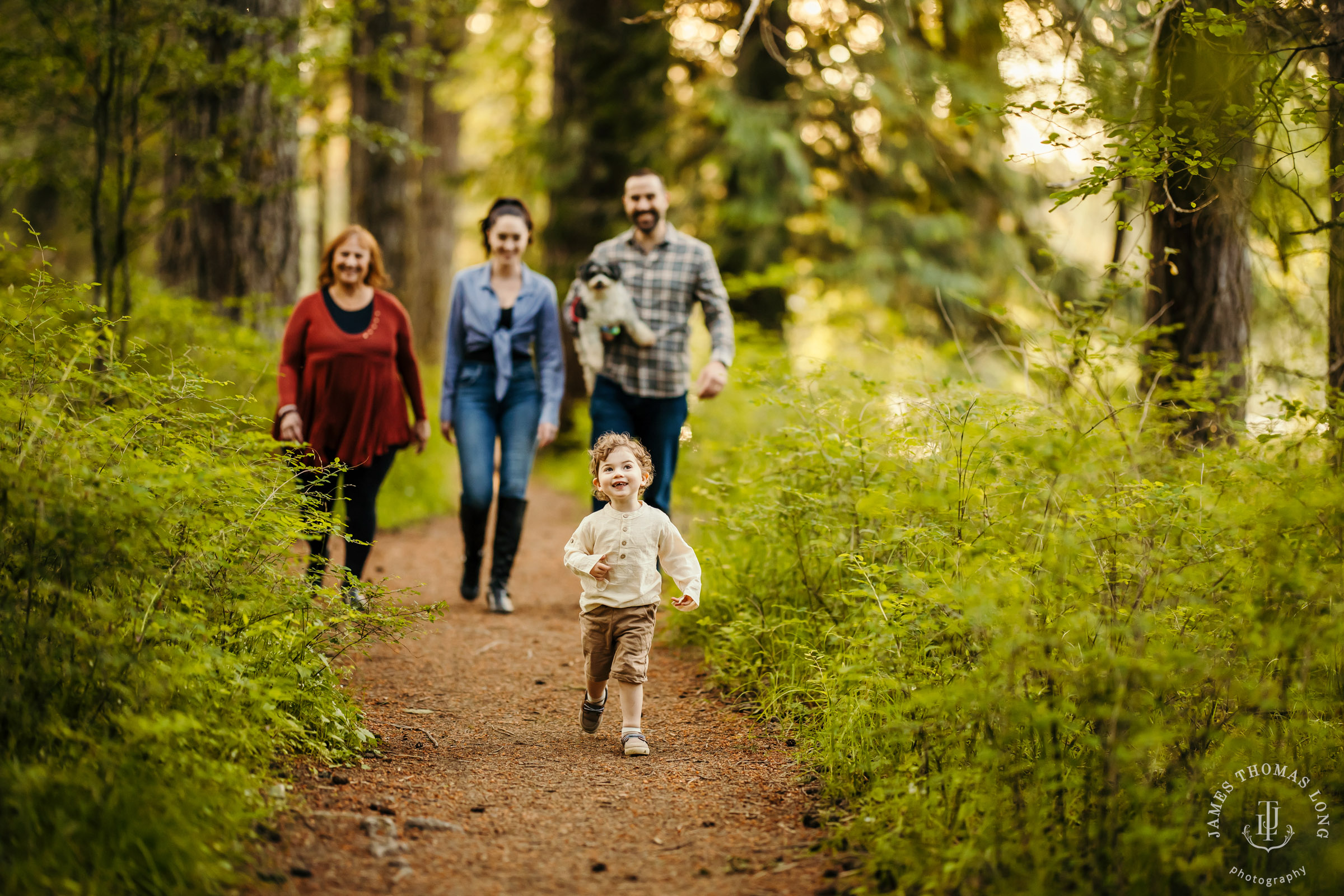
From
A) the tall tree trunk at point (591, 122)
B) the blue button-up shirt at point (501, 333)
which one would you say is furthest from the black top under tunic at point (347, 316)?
the tall tree trunk at point (591, 122)

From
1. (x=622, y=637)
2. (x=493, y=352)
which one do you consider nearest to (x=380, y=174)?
(x=493, y=352)

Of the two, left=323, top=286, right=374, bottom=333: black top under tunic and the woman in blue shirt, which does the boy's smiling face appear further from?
left=323, top=286, right=374, bottom=333: black top under tunic

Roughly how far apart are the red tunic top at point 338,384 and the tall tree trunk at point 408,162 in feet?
9.92

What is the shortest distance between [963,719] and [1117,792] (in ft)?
1.57

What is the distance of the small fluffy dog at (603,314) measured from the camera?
5.47 metres

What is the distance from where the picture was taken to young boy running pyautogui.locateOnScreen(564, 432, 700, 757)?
376 cm

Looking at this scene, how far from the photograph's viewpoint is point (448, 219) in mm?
16219

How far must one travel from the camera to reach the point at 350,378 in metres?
5.14

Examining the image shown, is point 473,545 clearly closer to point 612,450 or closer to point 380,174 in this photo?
point 612,450

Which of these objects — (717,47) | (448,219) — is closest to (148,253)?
(448,219)

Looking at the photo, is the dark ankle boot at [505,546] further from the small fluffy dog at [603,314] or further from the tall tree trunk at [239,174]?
the tall tree trunk at [239,174]

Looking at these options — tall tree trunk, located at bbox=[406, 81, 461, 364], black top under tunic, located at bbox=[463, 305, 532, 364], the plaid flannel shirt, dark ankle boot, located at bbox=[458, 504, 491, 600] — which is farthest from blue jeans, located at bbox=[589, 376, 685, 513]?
tall tree trunk, located at bbox=[406, 81, 461, 364]

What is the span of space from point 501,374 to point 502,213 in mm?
1004

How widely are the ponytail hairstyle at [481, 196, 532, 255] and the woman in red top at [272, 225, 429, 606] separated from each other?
70cm
